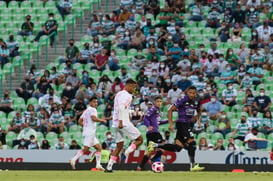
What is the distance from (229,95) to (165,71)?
8.90ft

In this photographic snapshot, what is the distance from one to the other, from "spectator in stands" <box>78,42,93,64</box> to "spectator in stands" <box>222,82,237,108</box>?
19.4 ft

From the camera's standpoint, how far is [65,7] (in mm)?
39625

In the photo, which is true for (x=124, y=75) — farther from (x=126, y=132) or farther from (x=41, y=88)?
(x=126, y=132)

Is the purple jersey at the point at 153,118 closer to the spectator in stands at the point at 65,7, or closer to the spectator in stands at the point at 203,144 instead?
the spectator in stands at the point at 203,144

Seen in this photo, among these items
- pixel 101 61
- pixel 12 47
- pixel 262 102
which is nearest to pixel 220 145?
pixel 262 102

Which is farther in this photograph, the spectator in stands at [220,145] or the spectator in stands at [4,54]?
the spectator in stands at [4,54]

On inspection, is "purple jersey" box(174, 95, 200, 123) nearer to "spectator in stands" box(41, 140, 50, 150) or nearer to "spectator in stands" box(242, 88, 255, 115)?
"spectator in stands" box(242, 88, 255, 115)

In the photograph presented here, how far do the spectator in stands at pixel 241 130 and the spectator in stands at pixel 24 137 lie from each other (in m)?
6.65

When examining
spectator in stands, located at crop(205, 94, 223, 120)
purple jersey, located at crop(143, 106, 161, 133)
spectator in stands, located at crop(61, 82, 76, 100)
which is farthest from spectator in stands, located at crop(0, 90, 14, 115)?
purple jersey, located at crop(143, 106, 161, 133)

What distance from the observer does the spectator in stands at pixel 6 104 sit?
34.7m

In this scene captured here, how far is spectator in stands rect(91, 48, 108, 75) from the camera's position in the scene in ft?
116

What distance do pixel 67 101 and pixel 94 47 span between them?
10.9 feet

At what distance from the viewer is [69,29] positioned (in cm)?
3891

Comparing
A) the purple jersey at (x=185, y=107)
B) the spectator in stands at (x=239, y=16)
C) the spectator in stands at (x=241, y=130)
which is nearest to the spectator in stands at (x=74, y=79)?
the spectator in stands at (x=239, y=16)
